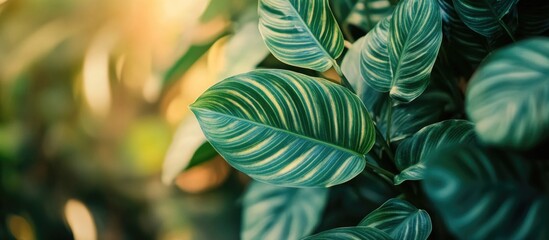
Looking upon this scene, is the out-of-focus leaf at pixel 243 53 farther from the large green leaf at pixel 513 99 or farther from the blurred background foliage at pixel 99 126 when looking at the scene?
the large green leaf at pixel 513 99

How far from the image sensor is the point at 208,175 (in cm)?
96

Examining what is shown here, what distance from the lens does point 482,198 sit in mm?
330

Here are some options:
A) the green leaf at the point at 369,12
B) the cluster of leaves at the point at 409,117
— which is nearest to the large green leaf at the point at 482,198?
the cluster of leaves at the point at 409,117

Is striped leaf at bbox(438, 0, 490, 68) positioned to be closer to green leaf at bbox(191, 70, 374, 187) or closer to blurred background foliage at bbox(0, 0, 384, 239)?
green leaf at bbox(191, 70, 374, 187)

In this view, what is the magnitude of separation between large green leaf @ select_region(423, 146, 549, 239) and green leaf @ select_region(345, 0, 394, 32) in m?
0.40

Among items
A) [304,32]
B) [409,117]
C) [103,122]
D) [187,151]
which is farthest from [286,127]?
[103,122]

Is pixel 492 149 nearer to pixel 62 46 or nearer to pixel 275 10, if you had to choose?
pixel 275 10

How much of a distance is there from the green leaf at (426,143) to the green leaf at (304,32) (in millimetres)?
122

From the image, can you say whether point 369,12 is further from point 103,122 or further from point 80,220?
point 80,220

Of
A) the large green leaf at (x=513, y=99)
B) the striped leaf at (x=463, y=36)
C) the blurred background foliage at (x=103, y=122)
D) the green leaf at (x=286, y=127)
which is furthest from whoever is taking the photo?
the blurred background foliage at (x=103, y=122)

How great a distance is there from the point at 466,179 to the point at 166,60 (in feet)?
2.36

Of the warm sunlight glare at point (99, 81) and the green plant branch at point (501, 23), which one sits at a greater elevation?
the warm sunlight glare at point (99, 81)

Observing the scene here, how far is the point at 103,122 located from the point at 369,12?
57cm

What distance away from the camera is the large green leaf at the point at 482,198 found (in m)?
0.33
